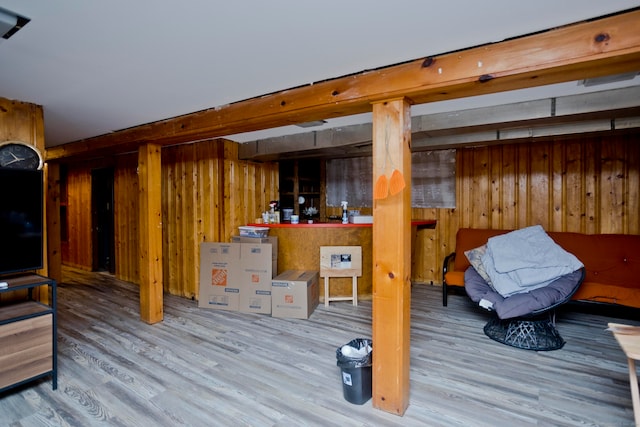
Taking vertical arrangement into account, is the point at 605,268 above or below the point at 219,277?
above

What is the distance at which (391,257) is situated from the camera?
2119mm

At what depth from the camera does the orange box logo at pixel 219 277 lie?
4.23 m

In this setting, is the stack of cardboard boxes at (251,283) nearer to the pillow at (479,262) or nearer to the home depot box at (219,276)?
the home depot box at (219,276)

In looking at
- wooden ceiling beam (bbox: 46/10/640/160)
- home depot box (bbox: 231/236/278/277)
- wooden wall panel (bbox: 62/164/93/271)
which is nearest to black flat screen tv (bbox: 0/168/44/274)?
wooden ceiling beam (bbox: 46/10/640/160)

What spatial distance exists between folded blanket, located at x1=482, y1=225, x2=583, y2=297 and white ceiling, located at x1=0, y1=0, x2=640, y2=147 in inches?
60.3

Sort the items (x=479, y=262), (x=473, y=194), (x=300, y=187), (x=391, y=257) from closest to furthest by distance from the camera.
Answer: (x=391, y=257)
(x=479, y=262)
(x=473, y=194)
(x=300, y=187)

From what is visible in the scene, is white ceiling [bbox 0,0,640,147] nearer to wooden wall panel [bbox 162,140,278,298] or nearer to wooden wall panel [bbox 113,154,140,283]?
wooden wall panel [bbox 162,140,278,298]

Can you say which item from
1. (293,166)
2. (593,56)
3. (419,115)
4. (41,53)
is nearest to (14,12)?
(41,53)

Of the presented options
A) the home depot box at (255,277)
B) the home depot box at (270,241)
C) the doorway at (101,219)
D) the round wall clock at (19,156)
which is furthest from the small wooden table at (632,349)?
the doorway at (101,219)

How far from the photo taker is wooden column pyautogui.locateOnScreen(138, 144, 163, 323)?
374cm

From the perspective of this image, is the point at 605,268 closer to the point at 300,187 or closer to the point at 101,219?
the point at 300,187

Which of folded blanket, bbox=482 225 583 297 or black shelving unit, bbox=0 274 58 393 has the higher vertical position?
folded blanket, bbox=482 225 583 297

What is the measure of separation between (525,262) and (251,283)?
295cm

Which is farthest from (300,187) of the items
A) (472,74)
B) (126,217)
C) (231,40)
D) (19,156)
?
(472,74)
